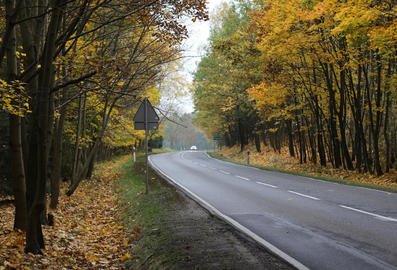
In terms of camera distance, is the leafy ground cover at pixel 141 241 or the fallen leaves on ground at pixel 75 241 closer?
the leafy ground cover at pixel 141 241

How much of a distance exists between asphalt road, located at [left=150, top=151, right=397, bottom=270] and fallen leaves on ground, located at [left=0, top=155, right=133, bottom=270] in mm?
2757

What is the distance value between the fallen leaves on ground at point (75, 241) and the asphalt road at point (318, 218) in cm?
276

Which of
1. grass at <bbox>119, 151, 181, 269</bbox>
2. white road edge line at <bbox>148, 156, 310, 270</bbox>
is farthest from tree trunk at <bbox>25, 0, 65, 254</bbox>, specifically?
white road edge line at <bbox>148, 156, 310, 270</bbox>

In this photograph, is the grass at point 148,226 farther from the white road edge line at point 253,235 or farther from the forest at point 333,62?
the forest at point 333,62

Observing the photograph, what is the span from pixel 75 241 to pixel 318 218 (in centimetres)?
543

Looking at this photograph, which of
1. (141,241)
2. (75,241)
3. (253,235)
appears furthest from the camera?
(75,241)

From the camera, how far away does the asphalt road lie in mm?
6453

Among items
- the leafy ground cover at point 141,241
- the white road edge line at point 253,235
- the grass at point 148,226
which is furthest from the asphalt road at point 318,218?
the grass at point 148,226

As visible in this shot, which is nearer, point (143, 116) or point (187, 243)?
point (187, 243)

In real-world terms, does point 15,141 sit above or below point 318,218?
above

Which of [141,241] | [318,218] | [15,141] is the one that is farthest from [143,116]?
[318,218]

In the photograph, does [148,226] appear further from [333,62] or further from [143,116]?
[333,62]

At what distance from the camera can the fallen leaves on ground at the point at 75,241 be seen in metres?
6.83

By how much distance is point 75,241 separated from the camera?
893 centimetres
